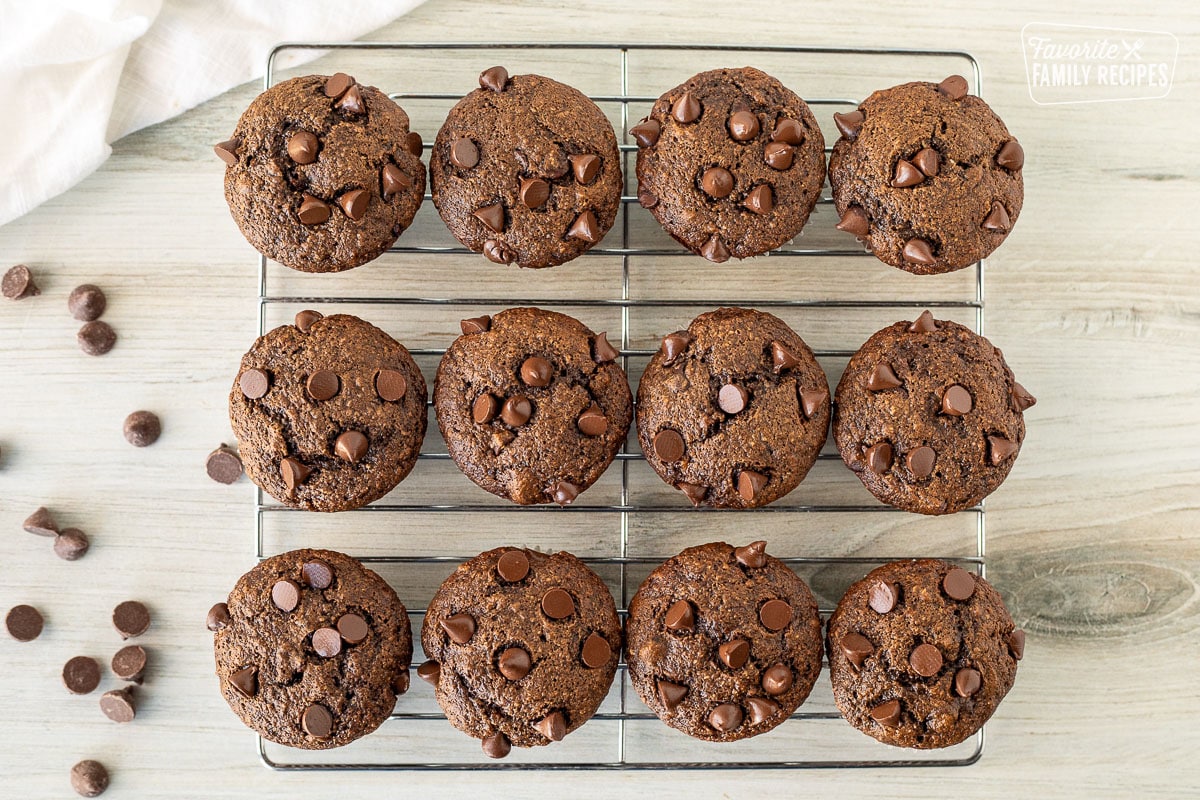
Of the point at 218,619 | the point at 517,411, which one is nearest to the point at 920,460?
the point at 517,411

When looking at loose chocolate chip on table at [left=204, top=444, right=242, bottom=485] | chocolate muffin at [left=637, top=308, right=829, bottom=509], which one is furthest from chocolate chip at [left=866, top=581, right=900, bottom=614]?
loose chocolate chip on table at [left=204, top=444, right=242, bottom=485]

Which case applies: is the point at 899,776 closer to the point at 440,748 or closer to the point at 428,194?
the point at 440,748

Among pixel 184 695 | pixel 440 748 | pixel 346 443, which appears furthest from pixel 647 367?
pixel 184 695

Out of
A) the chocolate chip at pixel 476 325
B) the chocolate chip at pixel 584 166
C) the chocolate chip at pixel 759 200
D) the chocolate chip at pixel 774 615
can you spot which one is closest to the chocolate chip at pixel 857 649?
the chocolate chip at pixel 774 615

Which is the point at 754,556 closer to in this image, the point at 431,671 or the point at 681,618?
the point at 681,618

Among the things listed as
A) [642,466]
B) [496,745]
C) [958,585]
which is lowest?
[496,745]

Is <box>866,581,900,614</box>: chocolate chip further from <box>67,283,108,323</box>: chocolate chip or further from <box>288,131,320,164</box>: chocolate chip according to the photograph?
<box>67,283,108,323</box>: chocolate chip
